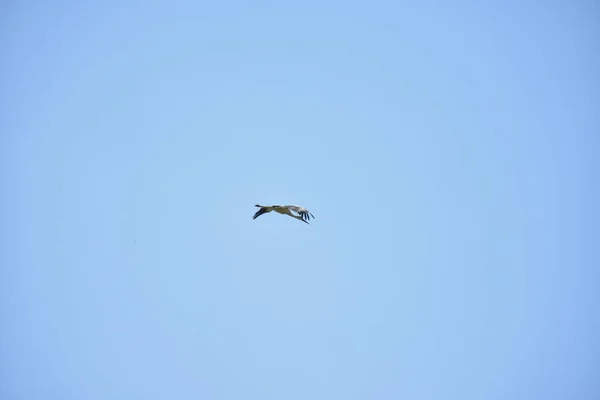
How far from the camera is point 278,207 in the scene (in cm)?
2994
